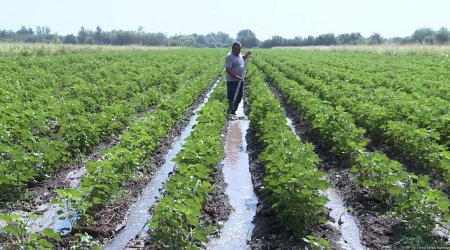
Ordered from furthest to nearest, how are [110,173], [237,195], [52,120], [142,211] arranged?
[52,120]
[237,195]
[142,211]
[110,173]

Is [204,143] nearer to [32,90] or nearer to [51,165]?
[51,165]

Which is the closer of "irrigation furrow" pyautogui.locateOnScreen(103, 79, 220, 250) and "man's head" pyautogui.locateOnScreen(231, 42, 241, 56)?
"irrigation furrow" pyautogui.locateOnScreen(103, 79, 220, 250)

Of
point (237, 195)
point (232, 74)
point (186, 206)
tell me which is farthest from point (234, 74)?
point (186, 206)

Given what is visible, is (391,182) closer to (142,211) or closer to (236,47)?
(142,211)

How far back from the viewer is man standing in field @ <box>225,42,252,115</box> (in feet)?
39.2

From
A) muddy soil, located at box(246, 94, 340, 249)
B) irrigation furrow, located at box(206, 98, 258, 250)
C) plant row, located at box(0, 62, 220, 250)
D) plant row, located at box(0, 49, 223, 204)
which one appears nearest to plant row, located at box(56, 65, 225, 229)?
plant row, located at box(0, 62, 220, 250)

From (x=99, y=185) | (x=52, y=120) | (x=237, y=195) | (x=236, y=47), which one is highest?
(x=236, y=47)

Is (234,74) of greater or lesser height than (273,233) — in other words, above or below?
above

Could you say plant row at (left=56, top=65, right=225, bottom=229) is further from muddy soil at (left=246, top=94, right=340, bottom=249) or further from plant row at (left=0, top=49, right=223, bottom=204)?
muddy soil at (left=246, top=94, right=340, bottom=249)

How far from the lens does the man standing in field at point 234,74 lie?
11939 millimetres

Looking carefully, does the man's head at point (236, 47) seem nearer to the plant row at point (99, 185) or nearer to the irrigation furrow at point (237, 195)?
the irrigation furrow at point (237, 195)

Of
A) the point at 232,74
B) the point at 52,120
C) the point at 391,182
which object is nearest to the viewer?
the point at 391,182

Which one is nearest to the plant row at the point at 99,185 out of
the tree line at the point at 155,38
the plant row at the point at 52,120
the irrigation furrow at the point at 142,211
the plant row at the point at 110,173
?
the plant row at the point at 110,173

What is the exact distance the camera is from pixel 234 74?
11984mm
